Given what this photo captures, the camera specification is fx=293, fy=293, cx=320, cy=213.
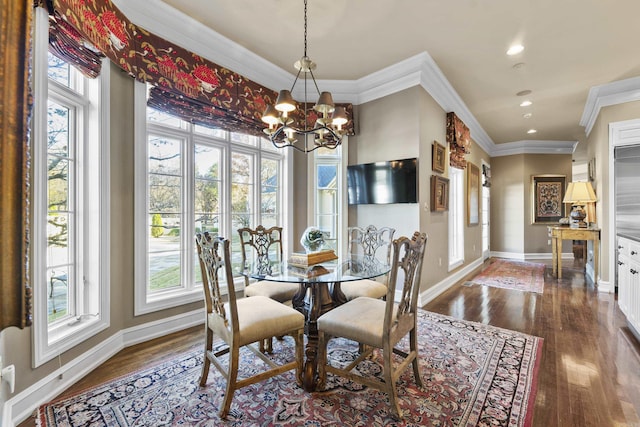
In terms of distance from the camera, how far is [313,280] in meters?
1.83

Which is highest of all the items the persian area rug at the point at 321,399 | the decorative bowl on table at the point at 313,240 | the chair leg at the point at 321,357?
the decorative bowl on table at the point at 313,240

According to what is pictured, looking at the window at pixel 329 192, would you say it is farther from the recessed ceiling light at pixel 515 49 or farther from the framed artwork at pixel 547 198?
the framed artwork at pixel 547 198

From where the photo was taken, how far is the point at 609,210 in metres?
4.23

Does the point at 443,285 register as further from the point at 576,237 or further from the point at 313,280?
the point at 313,280

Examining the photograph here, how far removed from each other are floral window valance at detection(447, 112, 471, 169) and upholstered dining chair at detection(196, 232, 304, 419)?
12.2 feet

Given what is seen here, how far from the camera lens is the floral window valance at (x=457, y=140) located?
14.2ft

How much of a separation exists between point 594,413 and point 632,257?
1653 millimetres

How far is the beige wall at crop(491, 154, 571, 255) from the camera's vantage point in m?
7.29

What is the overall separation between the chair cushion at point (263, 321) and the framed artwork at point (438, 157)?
116 inches

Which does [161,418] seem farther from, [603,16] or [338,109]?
[603,16]

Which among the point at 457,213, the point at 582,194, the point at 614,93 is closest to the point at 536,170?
the point at 582,194

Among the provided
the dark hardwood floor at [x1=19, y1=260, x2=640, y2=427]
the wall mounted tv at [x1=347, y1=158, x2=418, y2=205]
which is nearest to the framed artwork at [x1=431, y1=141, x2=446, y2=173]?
the wall mounted tv at [x1=347, y1=158, x2=418, y2=205]

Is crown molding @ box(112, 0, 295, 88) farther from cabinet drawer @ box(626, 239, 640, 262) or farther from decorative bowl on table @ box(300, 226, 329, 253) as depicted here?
cabinet drawer @ box(626, 239, 640, 262)

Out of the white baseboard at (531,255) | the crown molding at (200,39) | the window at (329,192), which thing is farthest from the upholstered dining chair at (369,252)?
the white baseboard at (531,255)
